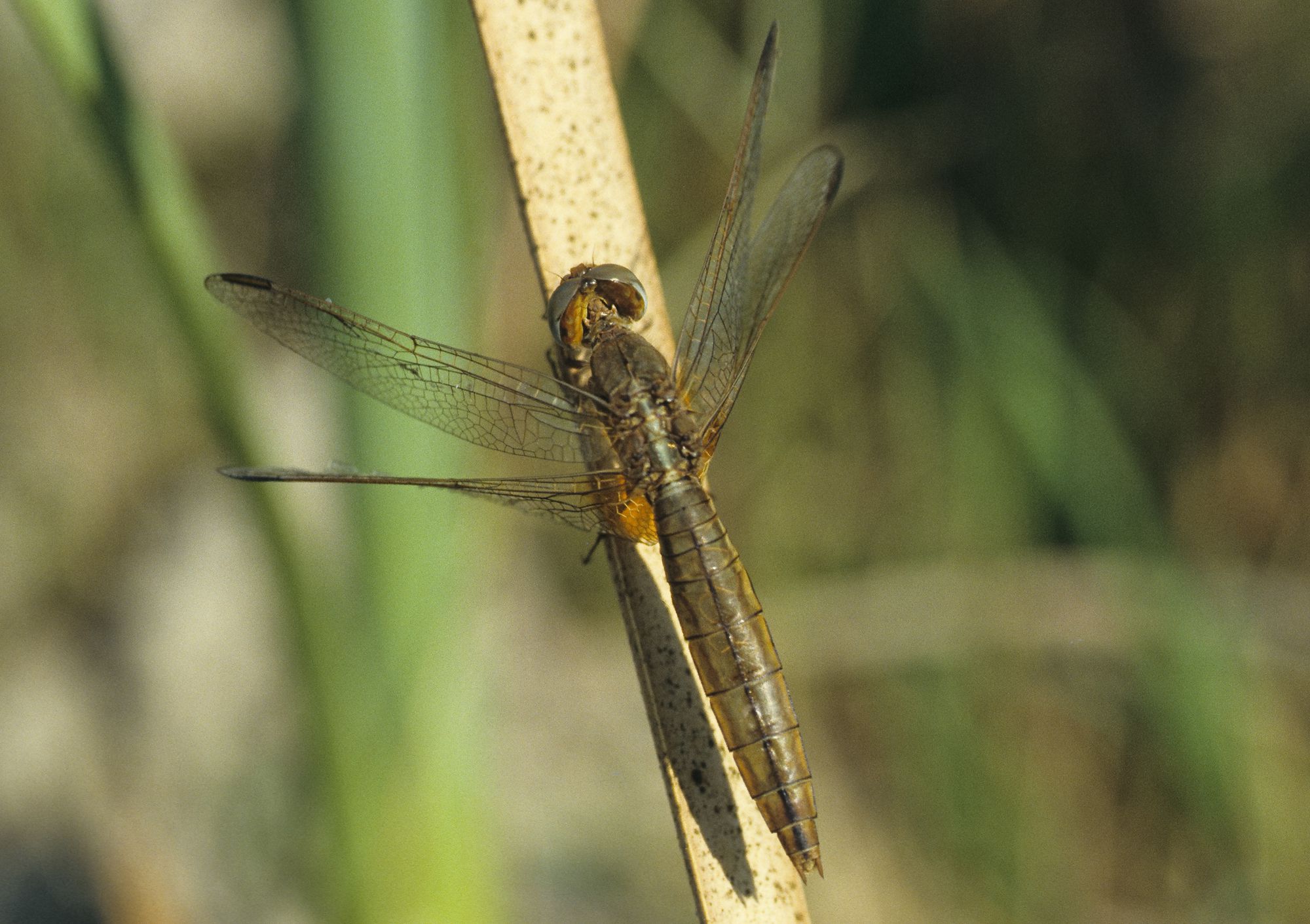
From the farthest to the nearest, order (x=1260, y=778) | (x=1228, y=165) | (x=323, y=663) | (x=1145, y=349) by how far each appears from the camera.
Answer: (x=1145, y=349), (x=1228, y=165), (x=1260, y=778), (x=323, y=663)

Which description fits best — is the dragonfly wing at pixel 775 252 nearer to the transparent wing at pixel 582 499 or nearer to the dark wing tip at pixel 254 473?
the transparent wing at pixel 582 499

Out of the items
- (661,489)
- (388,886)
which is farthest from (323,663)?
(661,489)

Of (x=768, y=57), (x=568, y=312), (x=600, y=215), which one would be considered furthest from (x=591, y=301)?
(x=768, y=57)

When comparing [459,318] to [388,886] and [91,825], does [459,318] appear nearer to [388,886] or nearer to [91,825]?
[388,886]

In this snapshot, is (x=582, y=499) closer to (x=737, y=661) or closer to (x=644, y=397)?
(x=644, y=397)

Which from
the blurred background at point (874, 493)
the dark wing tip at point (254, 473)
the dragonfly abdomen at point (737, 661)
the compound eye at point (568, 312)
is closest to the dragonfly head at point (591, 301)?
the compound eye at point (568, 312)
